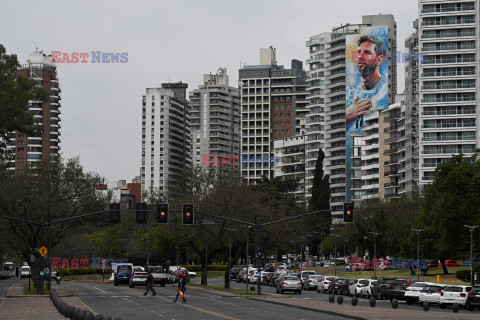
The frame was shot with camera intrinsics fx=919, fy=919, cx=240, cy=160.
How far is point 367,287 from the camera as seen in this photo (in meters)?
70.5

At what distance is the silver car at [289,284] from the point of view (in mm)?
75312

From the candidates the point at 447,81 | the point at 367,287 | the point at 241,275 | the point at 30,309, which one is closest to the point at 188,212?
the point at 367,287

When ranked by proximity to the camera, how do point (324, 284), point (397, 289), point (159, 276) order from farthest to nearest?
1. point (159, 276)
2. point (324, 284)
3. point (397, 289)

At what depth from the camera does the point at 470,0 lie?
164 metres

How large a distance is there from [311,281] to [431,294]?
95.4ft

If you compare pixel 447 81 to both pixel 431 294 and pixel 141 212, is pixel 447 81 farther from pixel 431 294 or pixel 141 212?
pixel 431 294

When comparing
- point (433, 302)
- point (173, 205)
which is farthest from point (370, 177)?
point (433, 302)

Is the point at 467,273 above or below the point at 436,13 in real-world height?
below

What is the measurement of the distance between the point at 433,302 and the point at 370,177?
456 feet

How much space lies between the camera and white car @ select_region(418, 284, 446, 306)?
5762 cm

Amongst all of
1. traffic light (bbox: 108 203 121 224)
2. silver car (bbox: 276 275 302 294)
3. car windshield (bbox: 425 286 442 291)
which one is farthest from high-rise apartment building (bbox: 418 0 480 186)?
traffic light (bbox: 108 203 121 224)

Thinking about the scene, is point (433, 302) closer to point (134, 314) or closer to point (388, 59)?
point (134, 314)

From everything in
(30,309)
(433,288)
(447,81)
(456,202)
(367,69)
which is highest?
(367,69)

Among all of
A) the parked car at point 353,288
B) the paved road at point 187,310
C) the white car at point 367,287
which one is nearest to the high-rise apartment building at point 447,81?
the parked car at point 353,288
